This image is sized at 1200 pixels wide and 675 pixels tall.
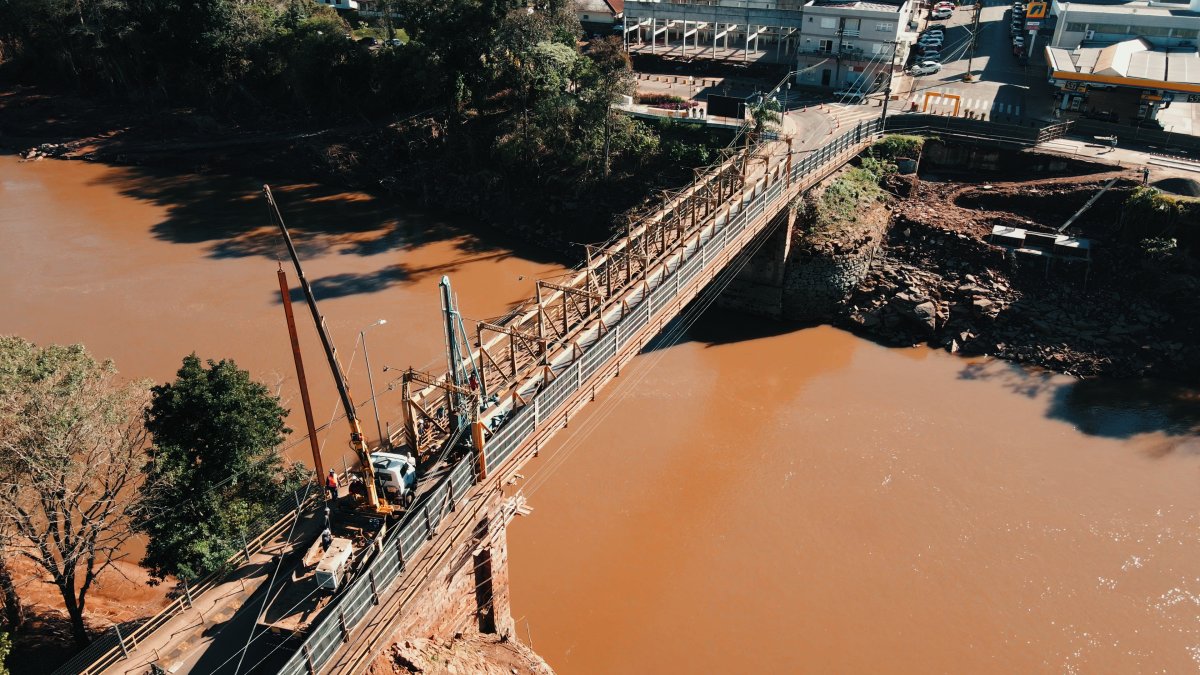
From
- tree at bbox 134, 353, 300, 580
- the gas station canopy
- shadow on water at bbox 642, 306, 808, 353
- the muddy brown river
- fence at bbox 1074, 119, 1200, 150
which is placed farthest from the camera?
the gas station canopy

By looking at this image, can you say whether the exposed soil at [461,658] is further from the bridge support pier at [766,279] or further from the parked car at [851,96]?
the parked car at [851,96]

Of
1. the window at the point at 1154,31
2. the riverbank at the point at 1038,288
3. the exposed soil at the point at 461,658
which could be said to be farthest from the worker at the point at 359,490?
the window at the point at 1154,31

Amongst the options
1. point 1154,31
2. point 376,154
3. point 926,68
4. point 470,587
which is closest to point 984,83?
point 926,68

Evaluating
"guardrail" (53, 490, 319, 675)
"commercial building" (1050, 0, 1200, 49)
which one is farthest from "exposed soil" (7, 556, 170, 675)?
"commercial building" (1050, 0, 1200, 49)

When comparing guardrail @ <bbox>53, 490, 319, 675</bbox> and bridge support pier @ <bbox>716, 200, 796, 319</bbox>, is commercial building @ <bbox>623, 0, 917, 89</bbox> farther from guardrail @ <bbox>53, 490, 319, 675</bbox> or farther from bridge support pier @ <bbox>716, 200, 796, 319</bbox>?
guardrail @ <bbox>53, 490, 319, 675</bbox>

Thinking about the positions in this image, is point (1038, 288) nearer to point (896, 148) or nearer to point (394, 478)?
point (896, 148)
